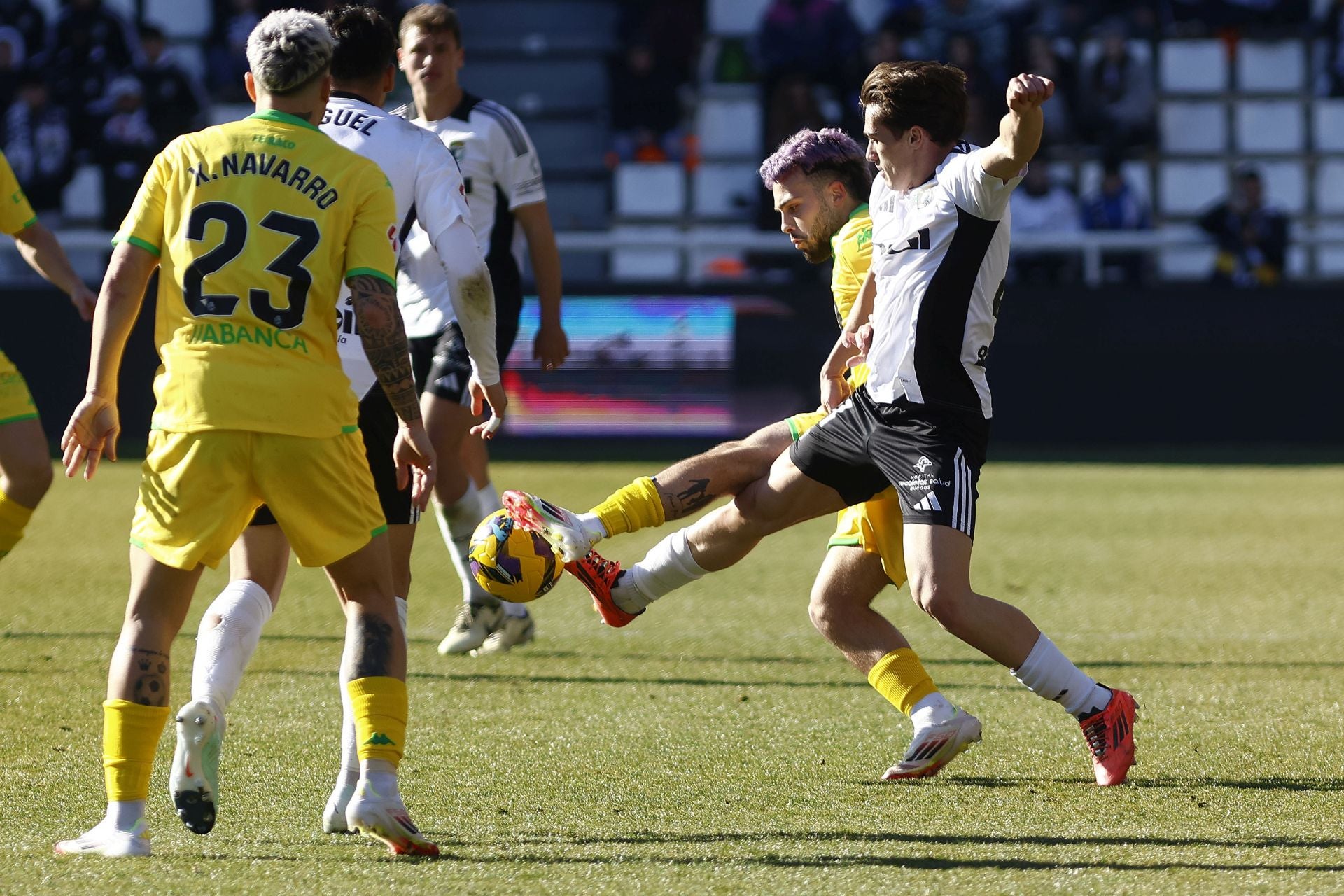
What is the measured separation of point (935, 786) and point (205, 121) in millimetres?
14088

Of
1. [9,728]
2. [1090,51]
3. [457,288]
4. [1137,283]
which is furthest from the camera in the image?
[1090,51]

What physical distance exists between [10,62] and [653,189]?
21.6 ft

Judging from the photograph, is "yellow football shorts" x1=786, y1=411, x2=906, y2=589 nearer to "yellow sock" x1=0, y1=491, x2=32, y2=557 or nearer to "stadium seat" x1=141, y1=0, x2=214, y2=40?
"yellow sock" x1=0, y1=491, x2=32, y2=557

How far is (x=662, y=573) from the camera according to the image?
4836 millimetres

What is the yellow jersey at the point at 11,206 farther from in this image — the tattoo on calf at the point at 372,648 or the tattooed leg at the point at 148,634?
the tattoo on calf at the point at 372,648

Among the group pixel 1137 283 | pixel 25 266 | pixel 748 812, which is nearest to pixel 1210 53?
pixel 1137 283

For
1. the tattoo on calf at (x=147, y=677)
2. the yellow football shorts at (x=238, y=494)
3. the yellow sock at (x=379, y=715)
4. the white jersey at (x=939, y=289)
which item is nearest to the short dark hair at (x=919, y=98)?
the white jersey at (x=939, y=289)

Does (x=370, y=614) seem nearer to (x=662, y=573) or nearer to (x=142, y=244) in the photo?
(x=142, y=244)

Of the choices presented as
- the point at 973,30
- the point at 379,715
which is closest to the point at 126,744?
the point at 379,715

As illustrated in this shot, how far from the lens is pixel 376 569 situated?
3803 millimetres

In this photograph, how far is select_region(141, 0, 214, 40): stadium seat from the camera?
736 inches

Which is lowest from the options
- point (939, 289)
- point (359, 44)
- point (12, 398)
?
point (12, 398)

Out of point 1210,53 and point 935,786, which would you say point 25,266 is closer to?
point 1210,53

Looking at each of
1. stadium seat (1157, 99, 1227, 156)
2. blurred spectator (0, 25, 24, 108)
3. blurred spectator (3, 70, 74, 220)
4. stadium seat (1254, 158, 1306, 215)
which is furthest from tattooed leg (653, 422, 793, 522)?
stadium seat (1157, 99, 1227, 156)
